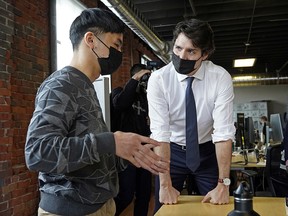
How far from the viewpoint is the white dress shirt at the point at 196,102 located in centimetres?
167

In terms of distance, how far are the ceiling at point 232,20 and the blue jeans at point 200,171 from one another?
9.02 ft

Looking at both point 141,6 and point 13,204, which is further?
point 141,6

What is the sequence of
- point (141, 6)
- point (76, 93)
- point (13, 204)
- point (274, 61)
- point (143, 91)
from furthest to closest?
1. point (274, 61)
2. point (141, 6)
3. point (143, 91)
4. point (13, 204)
5. point (76, 93)

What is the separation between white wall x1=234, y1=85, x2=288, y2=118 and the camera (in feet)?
40.0

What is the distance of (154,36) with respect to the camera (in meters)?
5.78

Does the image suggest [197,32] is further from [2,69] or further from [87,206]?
[2,69]

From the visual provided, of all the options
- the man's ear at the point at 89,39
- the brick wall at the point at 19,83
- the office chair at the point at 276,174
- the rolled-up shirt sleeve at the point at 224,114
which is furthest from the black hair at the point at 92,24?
the office chair at the point at 276,174

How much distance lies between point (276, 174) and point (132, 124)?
1.34 metres

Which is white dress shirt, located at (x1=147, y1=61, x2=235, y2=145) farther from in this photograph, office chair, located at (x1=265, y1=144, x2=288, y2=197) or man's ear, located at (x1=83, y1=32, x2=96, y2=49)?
office chair, located at (x1=265, y1=144, x2=288, y2=197)

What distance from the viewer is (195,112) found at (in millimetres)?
1697

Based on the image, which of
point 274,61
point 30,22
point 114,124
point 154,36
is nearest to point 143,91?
point 114,124

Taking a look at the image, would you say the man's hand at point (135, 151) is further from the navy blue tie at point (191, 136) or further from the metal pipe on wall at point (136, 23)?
the metal pipe on wall at point (136, 23)

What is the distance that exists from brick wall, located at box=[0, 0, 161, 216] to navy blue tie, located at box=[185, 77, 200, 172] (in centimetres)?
157

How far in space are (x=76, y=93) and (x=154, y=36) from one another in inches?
192
